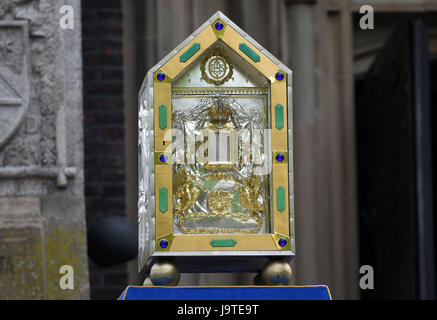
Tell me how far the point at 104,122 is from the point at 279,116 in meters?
2.01

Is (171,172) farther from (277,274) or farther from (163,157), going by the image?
(277,274)

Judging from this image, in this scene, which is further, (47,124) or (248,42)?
(47,124)

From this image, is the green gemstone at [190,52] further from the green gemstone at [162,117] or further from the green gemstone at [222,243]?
the green gemstone at [222,243]

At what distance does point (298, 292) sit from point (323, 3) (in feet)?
10.2

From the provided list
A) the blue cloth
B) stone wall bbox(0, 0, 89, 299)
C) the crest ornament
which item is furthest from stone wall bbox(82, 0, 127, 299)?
the blue cloth

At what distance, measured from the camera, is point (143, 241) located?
387 cm

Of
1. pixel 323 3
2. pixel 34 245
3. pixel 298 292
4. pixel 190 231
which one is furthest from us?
pixel 323 3

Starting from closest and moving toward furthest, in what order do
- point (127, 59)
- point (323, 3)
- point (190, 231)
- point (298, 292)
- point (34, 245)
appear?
point (298, 292) → point (190, 231) → point (34, 245) → point (127, 59) → point (323, 3)

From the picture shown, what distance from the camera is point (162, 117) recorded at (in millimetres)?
3715

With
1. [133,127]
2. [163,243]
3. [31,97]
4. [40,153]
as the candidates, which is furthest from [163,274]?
[133,127]

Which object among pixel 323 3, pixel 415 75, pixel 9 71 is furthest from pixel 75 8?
pixel 415 75

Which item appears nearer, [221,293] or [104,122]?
[221,293]

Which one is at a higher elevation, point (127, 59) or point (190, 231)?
point (127, 59)

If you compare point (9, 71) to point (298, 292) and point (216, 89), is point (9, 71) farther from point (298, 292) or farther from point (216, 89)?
point (298, 292)
